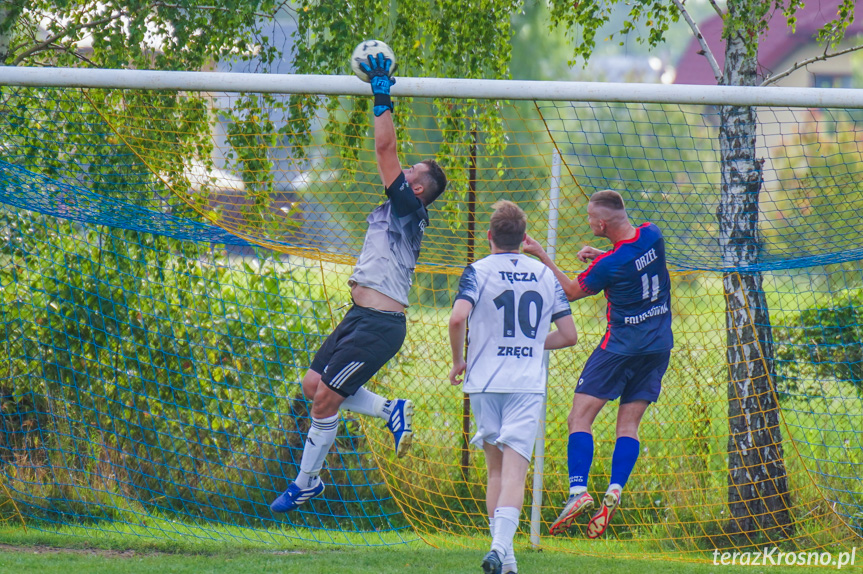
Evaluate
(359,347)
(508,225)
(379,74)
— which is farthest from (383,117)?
(359,347)

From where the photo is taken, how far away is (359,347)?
3.87m

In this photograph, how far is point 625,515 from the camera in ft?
19.2

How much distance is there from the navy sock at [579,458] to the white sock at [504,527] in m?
0.52

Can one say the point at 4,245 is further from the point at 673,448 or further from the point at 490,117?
the point at 673,448

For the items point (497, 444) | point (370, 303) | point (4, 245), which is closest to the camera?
point (497, 444)

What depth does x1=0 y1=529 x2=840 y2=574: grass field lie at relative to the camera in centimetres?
440

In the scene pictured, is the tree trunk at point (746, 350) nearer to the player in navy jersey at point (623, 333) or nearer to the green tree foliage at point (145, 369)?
the player in navy jersey at point (623, 333)

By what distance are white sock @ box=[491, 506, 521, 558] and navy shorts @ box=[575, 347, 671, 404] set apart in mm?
798

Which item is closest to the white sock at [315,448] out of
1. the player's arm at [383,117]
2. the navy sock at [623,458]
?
the player's arm at [383,117]

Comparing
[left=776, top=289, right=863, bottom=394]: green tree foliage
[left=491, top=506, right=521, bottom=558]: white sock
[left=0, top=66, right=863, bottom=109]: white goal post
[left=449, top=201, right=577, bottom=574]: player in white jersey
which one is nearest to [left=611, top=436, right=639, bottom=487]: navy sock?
[left=449, top=201, right=577, bottom=574]: player in white jersey

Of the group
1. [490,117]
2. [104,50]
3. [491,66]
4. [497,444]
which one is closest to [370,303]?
[497,444]

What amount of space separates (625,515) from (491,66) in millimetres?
3505

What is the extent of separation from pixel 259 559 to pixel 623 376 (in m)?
2.39

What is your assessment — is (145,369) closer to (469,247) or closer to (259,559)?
(259,559)
